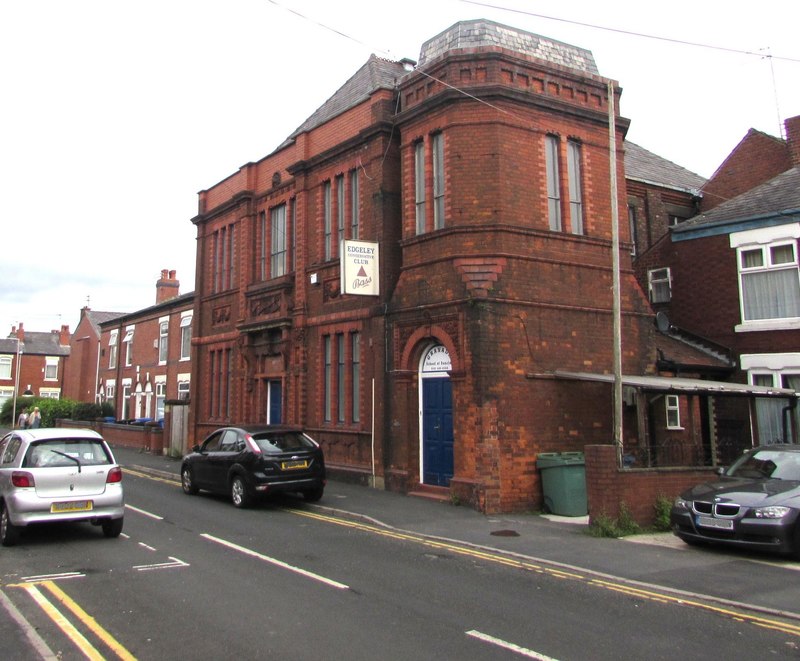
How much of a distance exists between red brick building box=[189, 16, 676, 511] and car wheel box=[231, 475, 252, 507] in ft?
11.4

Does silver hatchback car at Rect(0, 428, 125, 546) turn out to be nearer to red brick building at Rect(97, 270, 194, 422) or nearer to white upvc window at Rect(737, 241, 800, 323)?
white upvc window at Rect(737, 241, 800, 323)

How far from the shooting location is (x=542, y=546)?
992 centimetres

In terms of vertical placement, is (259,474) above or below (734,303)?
below

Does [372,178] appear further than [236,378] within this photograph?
No

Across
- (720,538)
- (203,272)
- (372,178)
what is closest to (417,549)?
(720,538)

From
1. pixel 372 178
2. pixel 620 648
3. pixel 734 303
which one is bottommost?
pixel 620 648

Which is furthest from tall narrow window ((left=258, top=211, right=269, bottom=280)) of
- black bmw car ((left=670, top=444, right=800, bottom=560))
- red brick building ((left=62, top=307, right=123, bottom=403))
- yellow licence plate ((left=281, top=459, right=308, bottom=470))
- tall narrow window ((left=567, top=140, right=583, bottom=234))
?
red brick building ((left=62, top=307, right=123, bottom=403))

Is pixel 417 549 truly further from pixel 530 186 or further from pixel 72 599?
pixel 530 186

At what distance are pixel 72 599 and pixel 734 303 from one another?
16.7 meters

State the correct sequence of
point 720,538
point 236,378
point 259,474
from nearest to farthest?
point 720,538, point 259,474, point 236,378

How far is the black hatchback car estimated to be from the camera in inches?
525

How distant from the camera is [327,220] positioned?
1936 centimetres

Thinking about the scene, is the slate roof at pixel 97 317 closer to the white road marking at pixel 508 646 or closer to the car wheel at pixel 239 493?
the car wheel at pixel 239 493

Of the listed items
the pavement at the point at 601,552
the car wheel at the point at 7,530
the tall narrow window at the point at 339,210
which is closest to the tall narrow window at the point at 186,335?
the tall narrow window at the point at 339,210
